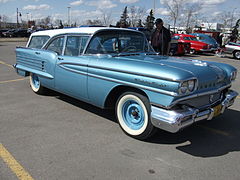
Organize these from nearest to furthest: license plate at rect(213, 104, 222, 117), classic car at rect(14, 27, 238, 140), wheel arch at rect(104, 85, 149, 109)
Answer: classic car at rect(14, 27, 238, 140) → license plate at rect(213, 104, 222, 117) → wheel arch at rect(104, 85, 149, 109)

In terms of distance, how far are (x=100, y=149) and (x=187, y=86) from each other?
1.40m

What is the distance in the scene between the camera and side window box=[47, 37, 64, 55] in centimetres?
474

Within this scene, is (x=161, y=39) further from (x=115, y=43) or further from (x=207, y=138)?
(x=207, y=138)

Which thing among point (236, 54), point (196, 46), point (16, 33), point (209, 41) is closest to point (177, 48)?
point (196, 46)

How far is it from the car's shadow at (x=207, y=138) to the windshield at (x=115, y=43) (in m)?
1.22

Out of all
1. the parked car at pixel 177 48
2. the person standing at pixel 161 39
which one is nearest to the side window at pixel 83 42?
the person standing at pixel 161 39

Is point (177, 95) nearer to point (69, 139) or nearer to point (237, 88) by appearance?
point (69, 139)

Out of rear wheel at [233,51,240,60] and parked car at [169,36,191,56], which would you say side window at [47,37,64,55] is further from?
rear wheel at [233,51,240,60]

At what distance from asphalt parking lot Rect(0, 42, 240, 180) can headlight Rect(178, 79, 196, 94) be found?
2.82 feet

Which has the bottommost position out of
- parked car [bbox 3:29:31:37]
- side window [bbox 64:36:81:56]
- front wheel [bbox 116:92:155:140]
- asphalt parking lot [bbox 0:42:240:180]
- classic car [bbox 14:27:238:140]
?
asphalt parking lot [bbox 0:42:240:180]

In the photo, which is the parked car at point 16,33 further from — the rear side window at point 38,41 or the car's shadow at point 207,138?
the car's shadow at point 207,138

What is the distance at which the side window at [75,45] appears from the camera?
14.0ft

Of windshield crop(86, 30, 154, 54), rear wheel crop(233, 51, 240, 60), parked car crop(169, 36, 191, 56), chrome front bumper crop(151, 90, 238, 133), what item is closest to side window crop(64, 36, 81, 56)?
windshield crop(86, 30, 154, 54)

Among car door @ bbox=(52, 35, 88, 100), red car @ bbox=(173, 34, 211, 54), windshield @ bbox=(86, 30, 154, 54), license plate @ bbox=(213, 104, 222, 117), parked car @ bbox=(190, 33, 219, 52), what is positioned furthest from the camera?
parked car @ bbox=(190, 33, 219, 52)
